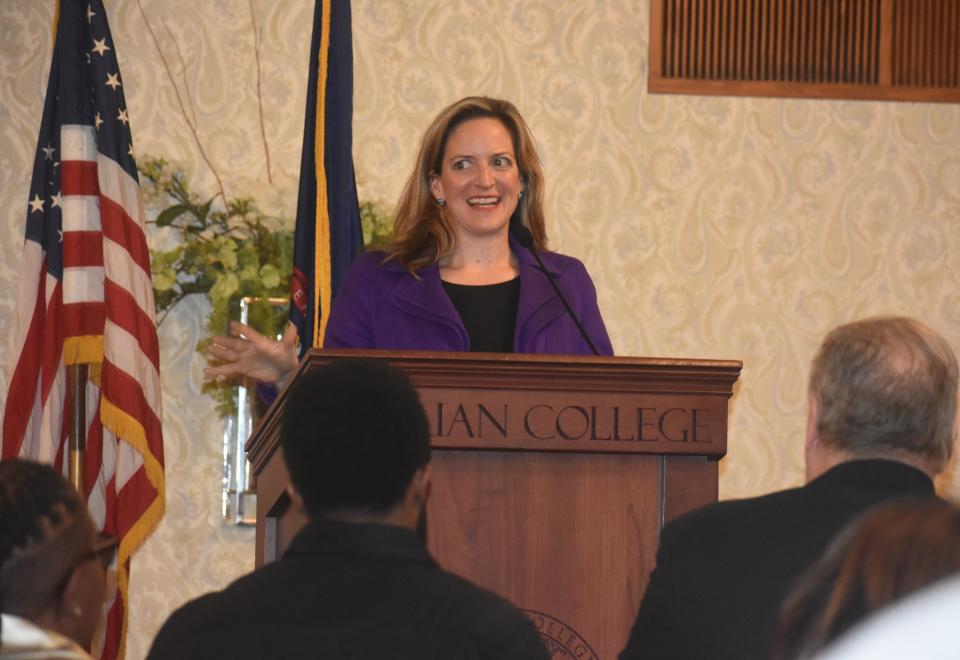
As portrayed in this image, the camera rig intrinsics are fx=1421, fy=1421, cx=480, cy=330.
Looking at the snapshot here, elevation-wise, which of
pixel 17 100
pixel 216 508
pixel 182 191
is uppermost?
pixel 17 100

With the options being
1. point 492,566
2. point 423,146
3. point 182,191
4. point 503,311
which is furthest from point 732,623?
point 182,191

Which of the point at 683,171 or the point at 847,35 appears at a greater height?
the point at 847,35

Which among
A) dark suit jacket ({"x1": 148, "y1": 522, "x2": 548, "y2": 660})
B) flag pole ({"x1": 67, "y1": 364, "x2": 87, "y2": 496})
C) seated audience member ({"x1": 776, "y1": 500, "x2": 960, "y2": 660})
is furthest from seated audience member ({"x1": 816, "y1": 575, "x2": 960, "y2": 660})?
flag pole ({"x1": 67, "y1": 364, "x2": 87, "y2": 496})

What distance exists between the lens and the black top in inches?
136

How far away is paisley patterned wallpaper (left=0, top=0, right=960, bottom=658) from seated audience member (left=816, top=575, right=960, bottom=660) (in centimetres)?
439

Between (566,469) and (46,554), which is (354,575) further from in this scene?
(566,469)

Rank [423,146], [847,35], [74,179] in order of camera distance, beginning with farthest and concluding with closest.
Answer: [847,35] < [74,179] < [423,146]

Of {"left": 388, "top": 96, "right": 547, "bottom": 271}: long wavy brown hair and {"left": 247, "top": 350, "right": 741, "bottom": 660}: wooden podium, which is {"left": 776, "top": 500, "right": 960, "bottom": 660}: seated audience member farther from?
{"left": 388, "top": 96, "right": 547, "bottom": 271}: long wavy brown hair

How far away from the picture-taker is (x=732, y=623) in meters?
1.90

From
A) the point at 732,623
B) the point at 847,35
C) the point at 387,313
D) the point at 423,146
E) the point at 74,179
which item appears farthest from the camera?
the point at 847,35

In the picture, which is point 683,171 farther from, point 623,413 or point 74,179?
point 623,413

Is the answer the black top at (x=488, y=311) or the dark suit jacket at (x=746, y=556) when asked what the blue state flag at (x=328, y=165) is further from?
the dark suit jacket at (x=746, y=556)

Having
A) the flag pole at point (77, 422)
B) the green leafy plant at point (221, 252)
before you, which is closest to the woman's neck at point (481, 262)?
the green leafy plant at point (221, 252)

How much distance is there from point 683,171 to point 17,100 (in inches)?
98.9
